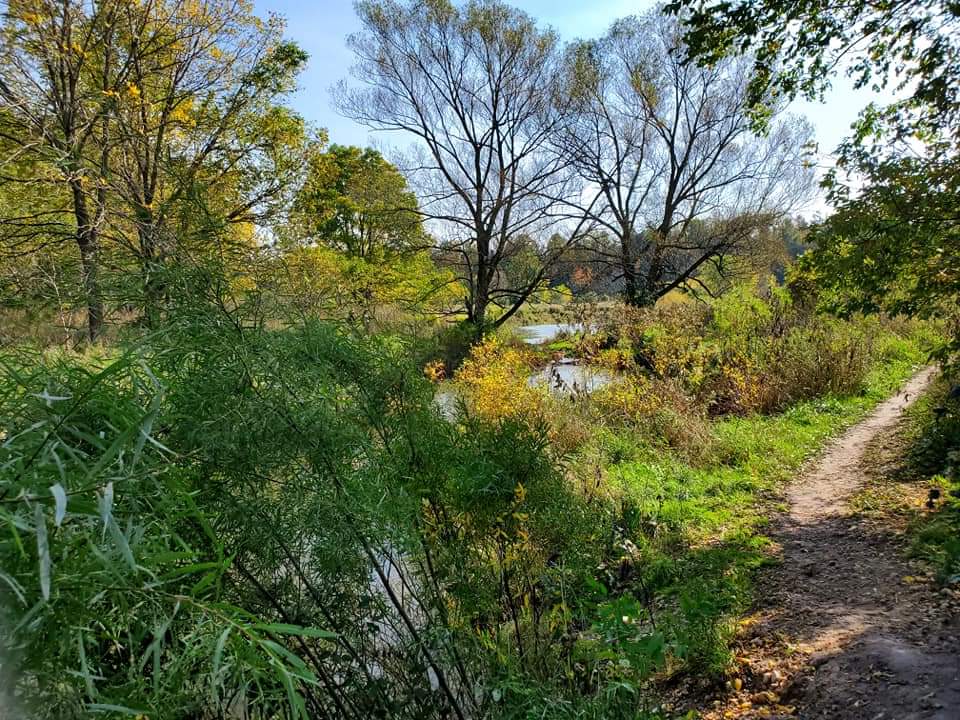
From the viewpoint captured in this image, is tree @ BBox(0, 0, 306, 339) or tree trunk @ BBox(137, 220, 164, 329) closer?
tree trunk @ BBox(137, 220, 164, 329)

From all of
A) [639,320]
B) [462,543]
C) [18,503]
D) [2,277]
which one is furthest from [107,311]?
[639,320]

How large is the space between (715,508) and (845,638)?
8.58 ft

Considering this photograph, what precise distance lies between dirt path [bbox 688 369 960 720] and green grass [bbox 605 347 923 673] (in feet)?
0.75

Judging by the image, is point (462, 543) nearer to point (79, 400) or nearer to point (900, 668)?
point (79, 400)

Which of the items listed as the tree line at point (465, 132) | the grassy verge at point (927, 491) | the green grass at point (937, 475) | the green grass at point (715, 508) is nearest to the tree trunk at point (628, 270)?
the tree line at point (465, 132)

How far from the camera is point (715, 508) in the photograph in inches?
238

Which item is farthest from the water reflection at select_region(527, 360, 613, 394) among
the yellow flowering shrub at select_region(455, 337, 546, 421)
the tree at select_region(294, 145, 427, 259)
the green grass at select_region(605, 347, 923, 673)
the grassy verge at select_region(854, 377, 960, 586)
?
the tree at select_region(294, 145, 427, 259)

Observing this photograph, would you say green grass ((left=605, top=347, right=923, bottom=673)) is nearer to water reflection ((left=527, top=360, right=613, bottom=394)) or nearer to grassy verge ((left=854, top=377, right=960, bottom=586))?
grassy verge ((left=854, top=377, right=960, bottom=586))

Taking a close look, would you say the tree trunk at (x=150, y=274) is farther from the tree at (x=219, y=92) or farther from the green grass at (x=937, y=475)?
the tree at (x=219, y=92)

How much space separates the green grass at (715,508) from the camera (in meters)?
3.81

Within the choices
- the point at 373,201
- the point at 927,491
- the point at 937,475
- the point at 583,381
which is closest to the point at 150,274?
the point at 927,491

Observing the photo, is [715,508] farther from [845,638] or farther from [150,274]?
[150,274]

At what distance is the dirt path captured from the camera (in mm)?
2865

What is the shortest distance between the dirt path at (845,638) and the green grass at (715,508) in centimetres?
23
